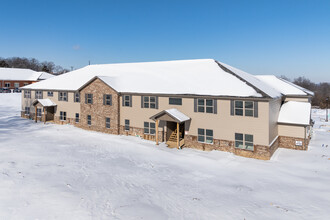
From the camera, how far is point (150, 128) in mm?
25844

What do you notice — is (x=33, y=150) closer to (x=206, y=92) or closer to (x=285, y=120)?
(x=206, y=92)

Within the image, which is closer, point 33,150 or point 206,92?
→ point 33,150

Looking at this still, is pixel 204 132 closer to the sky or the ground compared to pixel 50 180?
closer to the sky

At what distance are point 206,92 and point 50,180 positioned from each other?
15.5 metres

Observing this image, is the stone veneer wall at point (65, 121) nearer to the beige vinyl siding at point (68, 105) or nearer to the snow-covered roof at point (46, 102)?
the beige vinyl siding at point (68, 105)

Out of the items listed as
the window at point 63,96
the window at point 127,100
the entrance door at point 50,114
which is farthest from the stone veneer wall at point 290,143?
the entrance door at point 50,114

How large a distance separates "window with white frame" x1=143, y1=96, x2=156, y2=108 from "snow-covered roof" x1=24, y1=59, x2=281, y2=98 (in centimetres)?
82

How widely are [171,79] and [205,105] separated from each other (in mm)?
6468

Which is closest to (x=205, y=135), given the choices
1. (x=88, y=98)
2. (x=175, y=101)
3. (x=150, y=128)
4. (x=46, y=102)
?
(x=175, y=101)

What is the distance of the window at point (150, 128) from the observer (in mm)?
25641

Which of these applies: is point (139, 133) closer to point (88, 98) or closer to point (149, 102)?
point (149, 102)

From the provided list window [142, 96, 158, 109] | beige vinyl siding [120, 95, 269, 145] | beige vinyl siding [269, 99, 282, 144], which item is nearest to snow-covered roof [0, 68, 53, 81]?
window [142, 96, 158, 109]

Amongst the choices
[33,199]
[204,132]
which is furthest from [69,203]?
[204,132]

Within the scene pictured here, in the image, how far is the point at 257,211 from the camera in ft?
35.6
